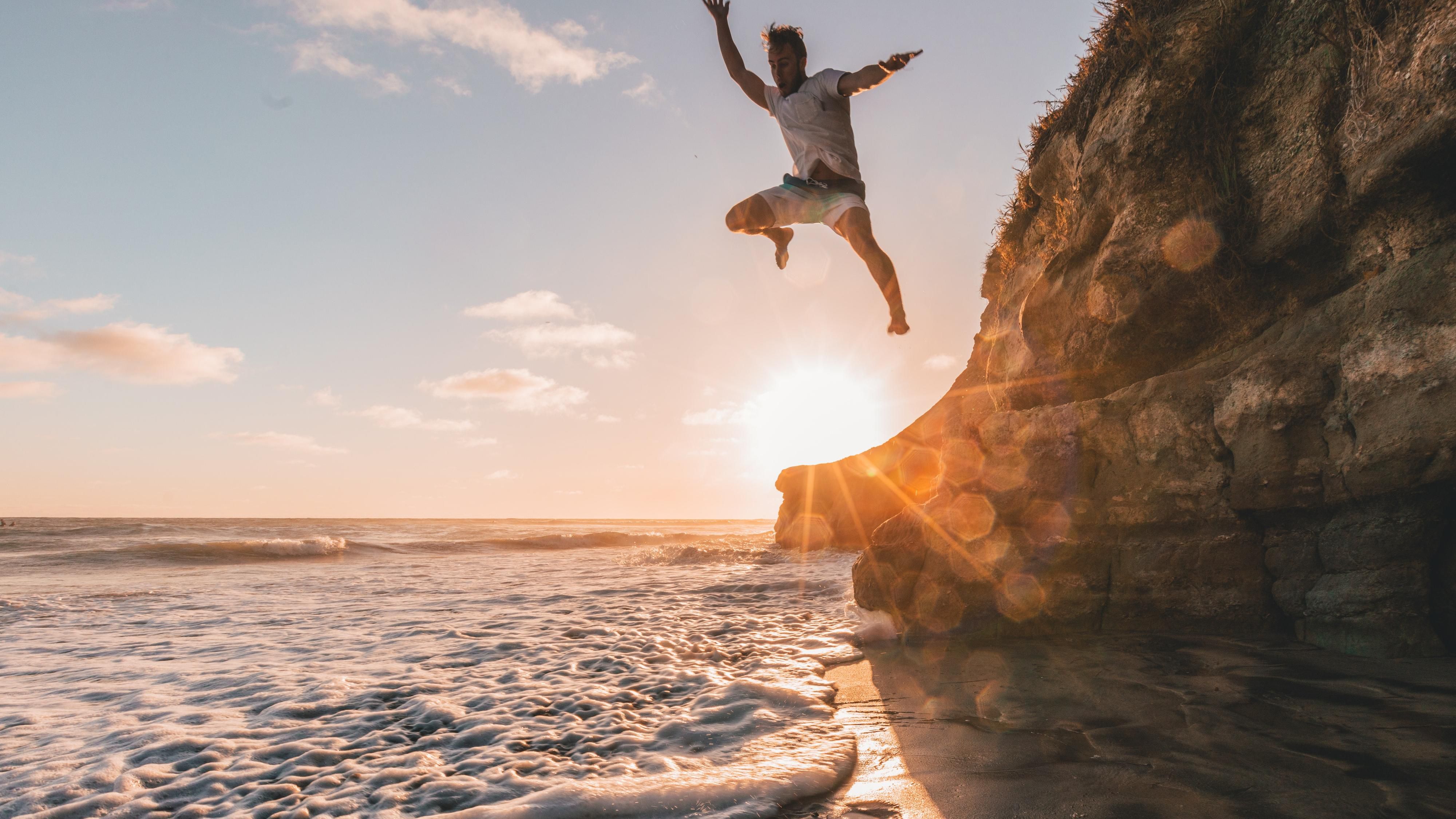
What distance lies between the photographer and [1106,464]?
4.86 metres

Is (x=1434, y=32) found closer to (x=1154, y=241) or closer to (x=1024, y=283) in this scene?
(x=1154, y=241)

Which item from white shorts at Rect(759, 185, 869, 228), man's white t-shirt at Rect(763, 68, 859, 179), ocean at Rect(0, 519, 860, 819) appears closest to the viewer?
ocean at Rect(0, 519, 860, 819)

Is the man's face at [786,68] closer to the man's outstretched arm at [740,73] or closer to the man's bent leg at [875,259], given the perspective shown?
the man's outstretched arm at [740,73]

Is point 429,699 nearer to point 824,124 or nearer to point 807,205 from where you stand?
point 807,205

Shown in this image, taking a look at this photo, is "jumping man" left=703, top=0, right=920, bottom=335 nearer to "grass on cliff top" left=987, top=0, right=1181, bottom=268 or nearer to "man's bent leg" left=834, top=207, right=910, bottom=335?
"man's bent leg" left=834, top=207, right=910, bottom=335

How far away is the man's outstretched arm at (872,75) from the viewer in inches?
162

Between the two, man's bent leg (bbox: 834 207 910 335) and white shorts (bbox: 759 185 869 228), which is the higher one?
white shorts (bbox: 759 185 869 228)

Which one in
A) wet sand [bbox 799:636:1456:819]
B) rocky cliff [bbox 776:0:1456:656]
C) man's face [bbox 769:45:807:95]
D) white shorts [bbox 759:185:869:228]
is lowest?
wet sand [bbox 799:636:1456:819]

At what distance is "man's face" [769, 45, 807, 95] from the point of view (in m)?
5.00

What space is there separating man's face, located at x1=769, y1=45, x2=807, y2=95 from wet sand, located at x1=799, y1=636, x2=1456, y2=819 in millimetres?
4474

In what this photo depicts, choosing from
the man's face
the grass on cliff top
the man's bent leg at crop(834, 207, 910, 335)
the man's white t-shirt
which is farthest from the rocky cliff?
the man's face

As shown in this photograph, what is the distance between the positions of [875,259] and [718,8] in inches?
88.9

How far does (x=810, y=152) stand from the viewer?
4.91m

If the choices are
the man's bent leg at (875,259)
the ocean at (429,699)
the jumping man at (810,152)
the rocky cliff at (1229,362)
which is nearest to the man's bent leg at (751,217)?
the jumping man at (810,152)
